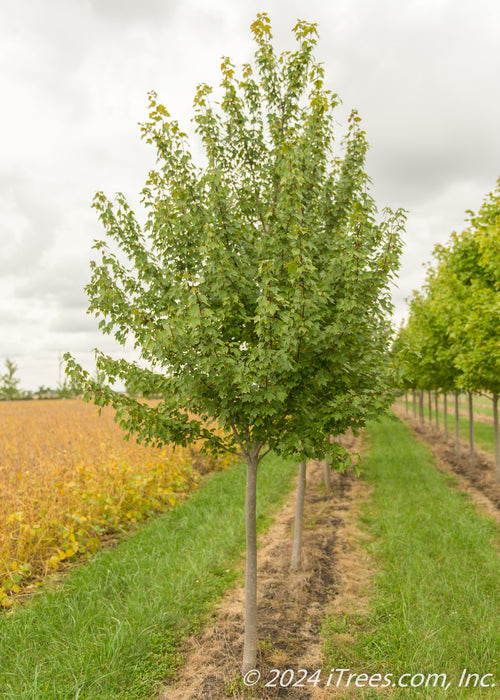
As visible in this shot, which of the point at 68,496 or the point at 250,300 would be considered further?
the point at 68,496

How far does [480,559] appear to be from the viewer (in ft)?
20.0

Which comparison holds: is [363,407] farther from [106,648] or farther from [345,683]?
[106,648]

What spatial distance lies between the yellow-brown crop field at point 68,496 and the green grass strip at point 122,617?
61 cm

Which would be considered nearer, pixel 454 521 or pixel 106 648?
pixel 106 648

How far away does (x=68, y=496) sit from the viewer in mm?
7441

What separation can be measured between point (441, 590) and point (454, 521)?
305cm

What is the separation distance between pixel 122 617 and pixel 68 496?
3.43m

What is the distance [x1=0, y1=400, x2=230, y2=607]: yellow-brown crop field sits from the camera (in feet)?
19.8

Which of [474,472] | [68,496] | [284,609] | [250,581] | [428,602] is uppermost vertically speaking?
[250,581]

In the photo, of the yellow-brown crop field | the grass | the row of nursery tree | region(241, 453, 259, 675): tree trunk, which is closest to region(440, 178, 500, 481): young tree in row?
the row of nursery tree

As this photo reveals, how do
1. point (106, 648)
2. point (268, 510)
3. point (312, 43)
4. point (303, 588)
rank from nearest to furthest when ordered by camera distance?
point (106, 648) → point (312, 43) → point (303, 588) → point (268, 510)

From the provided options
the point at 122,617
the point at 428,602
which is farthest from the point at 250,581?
the point at 428,602

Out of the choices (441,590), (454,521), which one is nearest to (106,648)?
A: (441,590)

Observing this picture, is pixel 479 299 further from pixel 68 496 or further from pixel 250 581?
pixel 68 496
